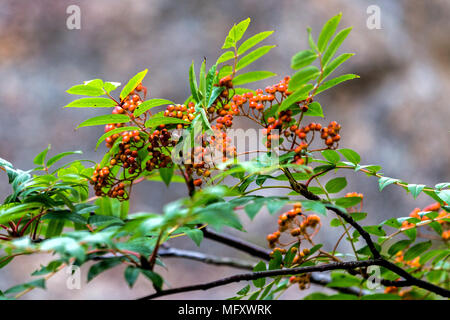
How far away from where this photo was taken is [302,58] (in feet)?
1.65

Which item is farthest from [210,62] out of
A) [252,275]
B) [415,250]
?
[252,275]

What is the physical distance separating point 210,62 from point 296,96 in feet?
6.71

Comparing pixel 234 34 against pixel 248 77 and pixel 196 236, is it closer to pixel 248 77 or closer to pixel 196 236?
pixel 248 77

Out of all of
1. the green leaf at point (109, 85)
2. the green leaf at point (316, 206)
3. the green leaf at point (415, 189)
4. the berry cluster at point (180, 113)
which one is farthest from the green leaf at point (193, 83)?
the green leaf at point (415, 189)

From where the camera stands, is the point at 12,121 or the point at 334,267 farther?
the point at 12,121

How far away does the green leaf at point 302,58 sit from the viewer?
1.62 ft

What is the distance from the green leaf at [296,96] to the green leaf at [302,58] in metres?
0.03

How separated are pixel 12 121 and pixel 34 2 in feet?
2.43

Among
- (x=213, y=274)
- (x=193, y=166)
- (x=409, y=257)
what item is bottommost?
(x=213, y=274)

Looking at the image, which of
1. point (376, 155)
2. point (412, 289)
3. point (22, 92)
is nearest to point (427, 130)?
point (376, 155)

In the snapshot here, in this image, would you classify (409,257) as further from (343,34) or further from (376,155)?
(376,155)

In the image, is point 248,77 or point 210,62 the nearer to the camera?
point 248,77

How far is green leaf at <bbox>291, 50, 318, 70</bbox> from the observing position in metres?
0.49

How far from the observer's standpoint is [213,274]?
2326 millimetres
